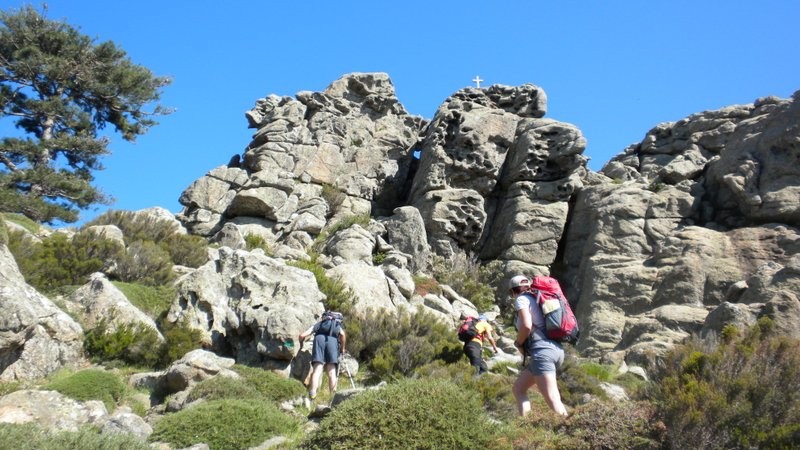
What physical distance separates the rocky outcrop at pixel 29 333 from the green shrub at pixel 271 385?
324 cm

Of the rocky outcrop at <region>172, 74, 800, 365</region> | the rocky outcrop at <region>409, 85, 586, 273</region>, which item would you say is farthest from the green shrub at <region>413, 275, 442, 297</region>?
the rocky outcrop at <region>409, 85, 586, 273</region>

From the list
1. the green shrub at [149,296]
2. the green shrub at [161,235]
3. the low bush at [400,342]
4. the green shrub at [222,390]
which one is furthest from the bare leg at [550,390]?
the green shrub at [161,235]

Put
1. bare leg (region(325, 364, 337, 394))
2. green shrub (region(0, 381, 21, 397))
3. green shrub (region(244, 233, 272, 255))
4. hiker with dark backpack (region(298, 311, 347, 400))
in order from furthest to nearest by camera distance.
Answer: green shrub (region(244, 233, 272, 255)), bare leg (region(325, 364, 337, 394)), hiker with dark backpack (region(298, 311, 347, 400)), green shrub (region(0, 381, 21, 397))

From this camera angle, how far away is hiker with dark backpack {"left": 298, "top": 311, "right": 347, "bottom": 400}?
12.6 metres

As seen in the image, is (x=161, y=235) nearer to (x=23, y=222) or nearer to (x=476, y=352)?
(x=23, y=222)

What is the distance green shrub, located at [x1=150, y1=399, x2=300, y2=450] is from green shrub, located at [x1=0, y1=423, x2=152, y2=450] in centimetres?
176

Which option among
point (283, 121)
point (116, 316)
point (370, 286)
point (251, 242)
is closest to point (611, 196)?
point (370, 286)

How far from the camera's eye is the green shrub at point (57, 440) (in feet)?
20.5

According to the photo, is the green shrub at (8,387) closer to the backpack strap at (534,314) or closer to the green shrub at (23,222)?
the backpack strap at (534,314)

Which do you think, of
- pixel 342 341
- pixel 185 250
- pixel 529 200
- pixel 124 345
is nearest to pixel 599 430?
pixel 342 341

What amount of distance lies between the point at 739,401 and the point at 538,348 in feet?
7.00

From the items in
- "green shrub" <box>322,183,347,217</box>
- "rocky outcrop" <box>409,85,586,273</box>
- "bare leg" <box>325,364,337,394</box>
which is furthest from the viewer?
"green shrub" <box>322,183,347,217</box>

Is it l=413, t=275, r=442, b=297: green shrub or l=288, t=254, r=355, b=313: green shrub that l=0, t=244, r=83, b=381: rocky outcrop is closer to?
Answer: l=288, t=254, r=355, b=313: green shrub

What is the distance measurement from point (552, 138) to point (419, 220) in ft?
23.9
